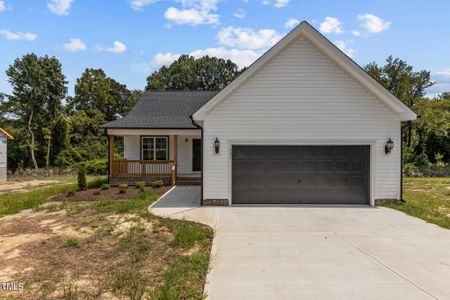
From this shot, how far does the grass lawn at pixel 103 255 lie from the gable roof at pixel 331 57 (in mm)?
4430

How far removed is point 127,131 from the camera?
16328 millimetres

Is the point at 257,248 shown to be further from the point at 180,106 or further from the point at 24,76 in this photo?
the point at 24,76

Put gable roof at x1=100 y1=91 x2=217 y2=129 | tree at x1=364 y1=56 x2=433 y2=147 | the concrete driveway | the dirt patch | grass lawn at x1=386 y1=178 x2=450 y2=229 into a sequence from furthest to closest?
1. tree at x1=364 y1=56 x2=433 y2=147
2. gable roof at x1=100 y1=91 x2=217 y2=129
3. the dirt patch
4. grass lawn at x1=386 y1=178 x2=450 y2=229
5. the concrete driveway

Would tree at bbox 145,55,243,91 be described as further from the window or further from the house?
the house

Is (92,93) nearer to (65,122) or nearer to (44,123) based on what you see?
(44,123)

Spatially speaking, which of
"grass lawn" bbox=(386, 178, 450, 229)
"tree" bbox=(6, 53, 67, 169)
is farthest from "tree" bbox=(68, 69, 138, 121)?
"grass lawn" bbox=(386, 178, 450, 229)

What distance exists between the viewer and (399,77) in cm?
3259

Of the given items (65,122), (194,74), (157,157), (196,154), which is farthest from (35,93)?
(194,74)

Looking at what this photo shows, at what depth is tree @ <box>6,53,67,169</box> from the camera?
27234 millimetres

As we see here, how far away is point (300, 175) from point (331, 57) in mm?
4099

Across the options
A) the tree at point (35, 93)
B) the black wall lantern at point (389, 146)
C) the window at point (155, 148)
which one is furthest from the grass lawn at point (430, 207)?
the tree at point (35, 93)

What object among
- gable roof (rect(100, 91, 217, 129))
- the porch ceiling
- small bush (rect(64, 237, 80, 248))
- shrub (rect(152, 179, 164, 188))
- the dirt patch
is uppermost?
gable roof (rect(100, 91, 217, 129))

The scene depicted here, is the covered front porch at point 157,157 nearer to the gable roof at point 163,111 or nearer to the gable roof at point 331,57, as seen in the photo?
the gable roof at point 163,111

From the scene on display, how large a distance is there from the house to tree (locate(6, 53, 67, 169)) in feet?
76.0
